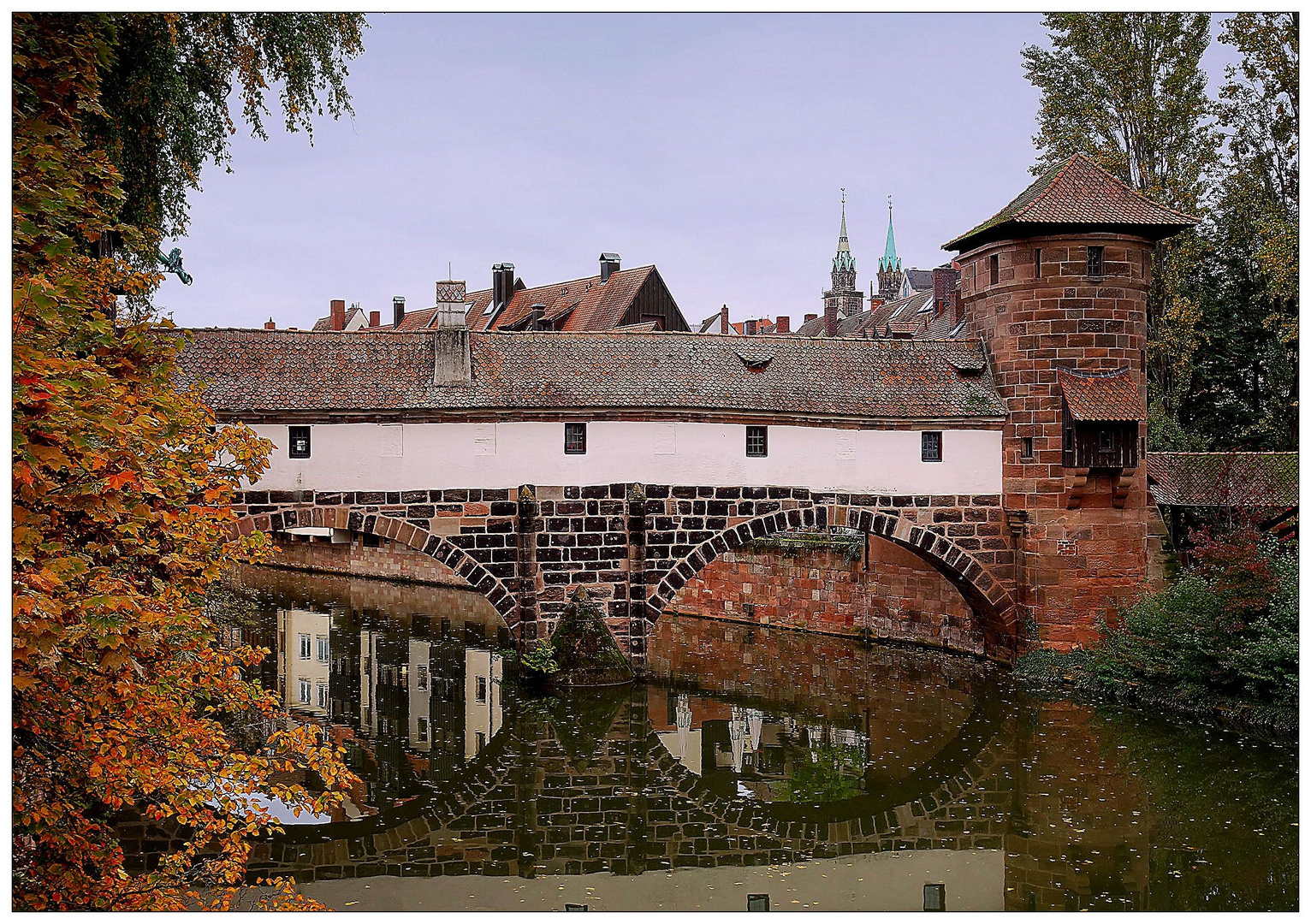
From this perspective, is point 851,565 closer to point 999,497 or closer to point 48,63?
point 999,497

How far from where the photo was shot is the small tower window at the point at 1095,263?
18.4 m

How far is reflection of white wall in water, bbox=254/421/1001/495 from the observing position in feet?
58.0

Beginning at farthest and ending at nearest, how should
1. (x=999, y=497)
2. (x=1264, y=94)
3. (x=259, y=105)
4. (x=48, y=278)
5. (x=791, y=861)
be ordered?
1. (x=1264, y=94)
2. (x=999, y=497)
3. (x=259, y=105)
4. (x=791, y=861)
5. (x=48, y=278)

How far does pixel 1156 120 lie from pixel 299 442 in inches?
708

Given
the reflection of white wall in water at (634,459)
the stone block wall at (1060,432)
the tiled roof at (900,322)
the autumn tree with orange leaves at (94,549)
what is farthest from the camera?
the tiled roof at (900,322)

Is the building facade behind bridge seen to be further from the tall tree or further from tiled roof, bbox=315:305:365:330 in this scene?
tiled roof, bbox=315:305:365:330

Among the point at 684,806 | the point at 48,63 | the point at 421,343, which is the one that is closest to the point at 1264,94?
the point at 421,343

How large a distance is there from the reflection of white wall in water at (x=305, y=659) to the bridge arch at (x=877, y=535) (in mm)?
5272

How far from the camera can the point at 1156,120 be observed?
2409 centimetres

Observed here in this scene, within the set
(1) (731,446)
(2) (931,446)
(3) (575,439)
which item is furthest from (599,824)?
(2) (931,446)

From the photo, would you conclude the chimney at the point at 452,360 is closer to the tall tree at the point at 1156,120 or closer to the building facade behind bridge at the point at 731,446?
the building facade behind bridge at the point at 731,446

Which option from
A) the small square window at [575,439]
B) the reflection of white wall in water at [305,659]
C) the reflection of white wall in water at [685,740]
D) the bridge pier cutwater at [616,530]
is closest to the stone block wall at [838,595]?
the bridge pier cutwater at [616,530]

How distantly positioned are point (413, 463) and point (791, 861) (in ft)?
29.3

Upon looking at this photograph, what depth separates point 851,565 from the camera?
77.1ft
